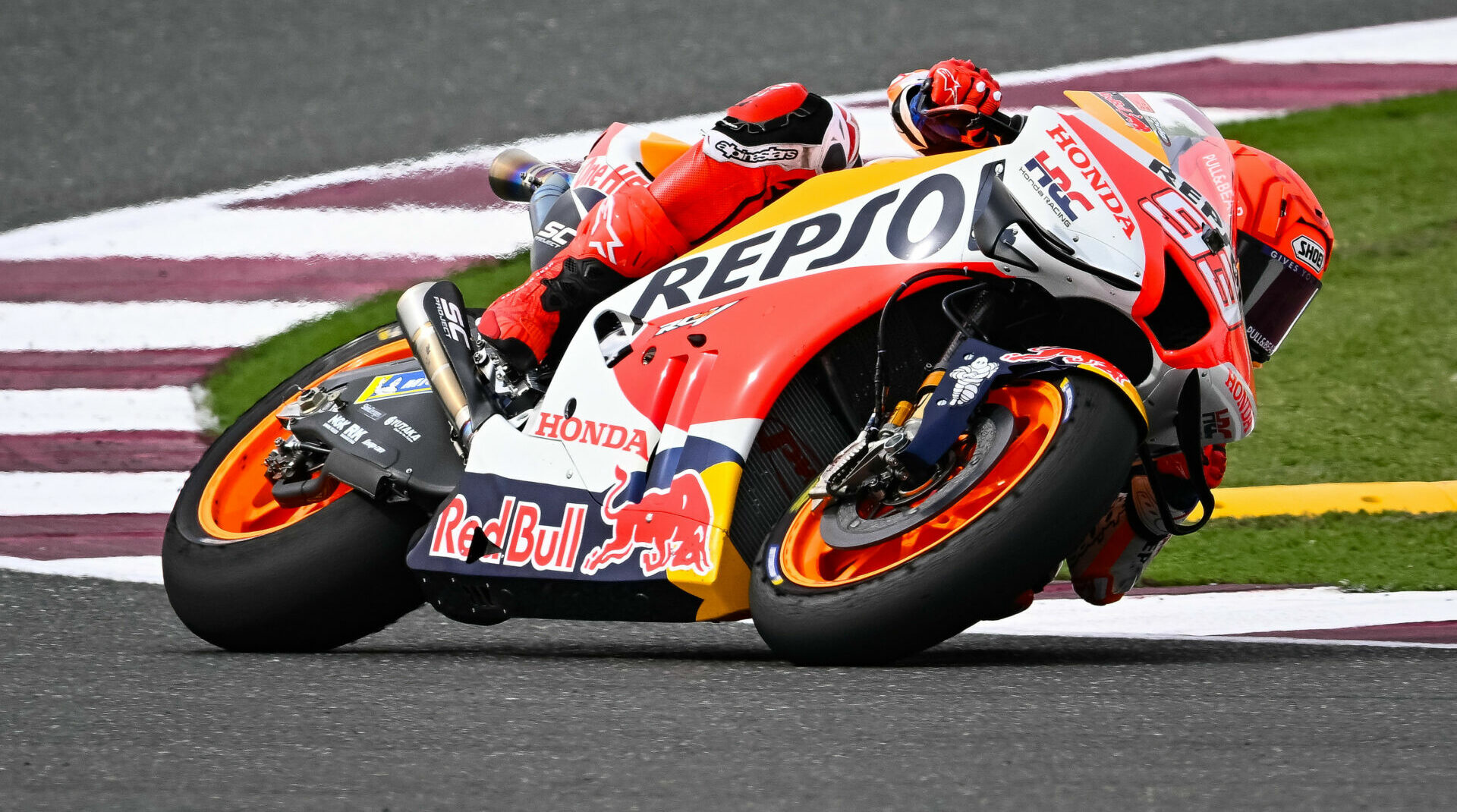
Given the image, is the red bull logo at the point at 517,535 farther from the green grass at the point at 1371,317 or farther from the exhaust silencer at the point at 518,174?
the green grass at the point at 1371,317

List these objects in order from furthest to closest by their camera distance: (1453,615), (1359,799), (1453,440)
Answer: (1453,440) → (1453,615) → (1359,799)

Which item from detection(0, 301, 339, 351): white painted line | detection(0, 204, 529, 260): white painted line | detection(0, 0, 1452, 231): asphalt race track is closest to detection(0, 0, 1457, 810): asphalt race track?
detection(0, 301, 339, 351): white painted line

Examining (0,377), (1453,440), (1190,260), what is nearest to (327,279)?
(0,377)

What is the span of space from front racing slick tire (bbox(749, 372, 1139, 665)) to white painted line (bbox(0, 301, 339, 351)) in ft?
14.7

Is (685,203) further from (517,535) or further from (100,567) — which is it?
(100,567)

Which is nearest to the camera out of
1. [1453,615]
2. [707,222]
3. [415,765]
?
[415,765]

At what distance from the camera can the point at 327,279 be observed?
7680 millimetres

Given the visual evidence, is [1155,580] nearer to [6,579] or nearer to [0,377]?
[6,579]

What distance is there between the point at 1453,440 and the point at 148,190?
5.57 meters

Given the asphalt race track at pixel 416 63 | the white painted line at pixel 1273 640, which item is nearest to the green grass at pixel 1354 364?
the white painted line at pixel 1273 640

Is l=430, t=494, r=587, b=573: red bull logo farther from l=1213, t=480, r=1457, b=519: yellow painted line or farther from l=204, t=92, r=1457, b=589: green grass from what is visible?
l=1213, t=480, r=1457, b=519: yellow painted line

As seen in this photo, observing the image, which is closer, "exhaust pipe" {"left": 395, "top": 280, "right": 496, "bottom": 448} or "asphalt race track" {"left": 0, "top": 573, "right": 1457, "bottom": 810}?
"asphalt race track" {"left": 0, "top": 573, "right": 1457, "bottom": 810}

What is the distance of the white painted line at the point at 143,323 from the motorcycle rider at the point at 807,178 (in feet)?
12.1

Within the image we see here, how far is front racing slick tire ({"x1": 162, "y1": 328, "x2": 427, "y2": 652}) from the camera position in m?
4.02
